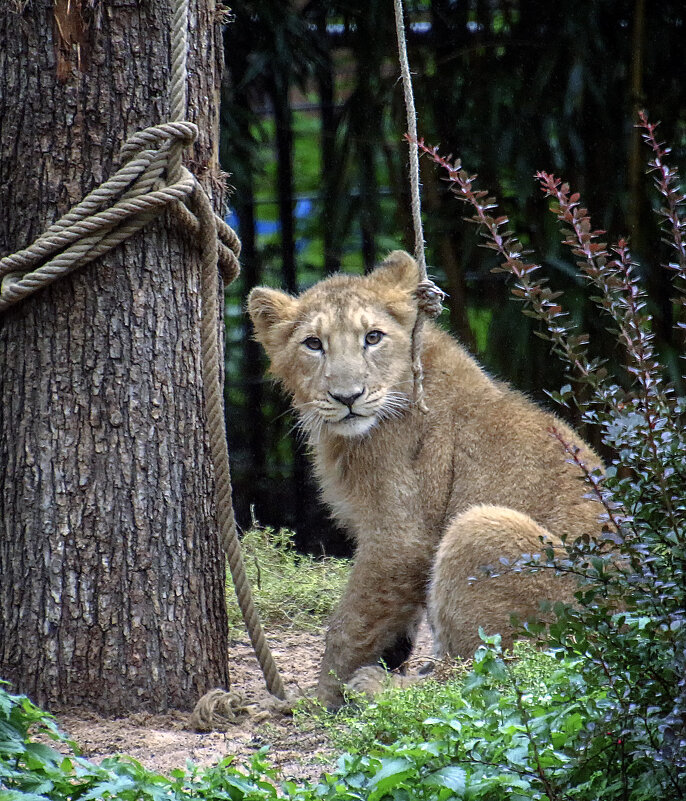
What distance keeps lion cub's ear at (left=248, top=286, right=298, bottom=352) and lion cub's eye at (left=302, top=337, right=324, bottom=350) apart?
17 centimetres

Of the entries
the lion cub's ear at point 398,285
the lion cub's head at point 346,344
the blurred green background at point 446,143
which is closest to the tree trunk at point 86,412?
the lion cub's head at point 346,344

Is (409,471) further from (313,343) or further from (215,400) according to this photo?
(215,400)

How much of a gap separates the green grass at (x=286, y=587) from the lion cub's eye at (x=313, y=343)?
1.32 metres

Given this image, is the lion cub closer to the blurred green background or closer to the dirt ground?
→ the dirt ground

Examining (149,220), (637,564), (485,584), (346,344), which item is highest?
(149,220)

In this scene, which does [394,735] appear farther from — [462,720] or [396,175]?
[396,175]

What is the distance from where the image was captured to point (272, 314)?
4.96m

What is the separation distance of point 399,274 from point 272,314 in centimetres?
64

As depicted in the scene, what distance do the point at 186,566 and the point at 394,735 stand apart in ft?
3.37

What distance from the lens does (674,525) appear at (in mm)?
2254

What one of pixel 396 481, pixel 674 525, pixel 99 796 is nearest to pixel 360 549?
pixel 396 481

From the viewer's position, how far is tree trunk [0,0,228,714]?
11.8ft

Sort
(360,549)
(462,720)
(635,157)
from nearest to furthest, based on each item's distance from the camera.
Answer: (462,720) → (360,549) → (635,157)

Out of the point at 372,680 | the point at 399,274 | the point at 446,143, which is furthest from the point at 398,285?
the point at 446,143
